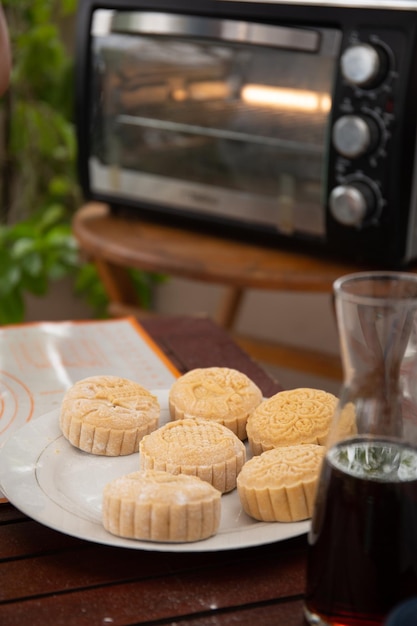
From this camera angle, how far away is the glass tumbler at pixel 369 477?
1.98 ft

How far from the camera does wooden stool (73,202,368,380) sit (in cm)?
161

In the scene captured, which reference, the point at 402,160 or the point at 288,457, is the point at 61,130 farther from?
the point at 288,457

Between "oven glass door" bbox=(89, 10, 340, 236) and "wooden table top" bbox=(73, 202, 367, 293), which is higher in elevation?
"oven glass door" bbox=(89, 10, 340, 236)

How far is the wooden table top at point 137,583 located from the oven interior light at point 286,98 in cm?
103

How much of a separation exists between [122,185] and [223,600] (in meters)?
1.34

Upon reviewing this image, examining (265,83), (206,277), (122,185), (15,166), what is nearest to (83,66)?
(122,185)

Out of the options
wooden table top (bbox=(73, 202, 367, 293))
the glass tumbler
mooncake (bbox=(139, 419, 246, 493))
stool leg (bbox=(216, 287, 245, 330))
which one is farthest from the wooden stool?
the glass tumbler

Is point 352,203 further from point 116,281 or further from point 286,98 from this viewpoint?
point 116,281

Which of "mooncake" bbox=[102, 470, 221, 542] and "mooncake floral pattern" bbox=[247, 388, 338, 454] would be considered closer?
"mooncake" bbox=[102, 470, 221, 542]

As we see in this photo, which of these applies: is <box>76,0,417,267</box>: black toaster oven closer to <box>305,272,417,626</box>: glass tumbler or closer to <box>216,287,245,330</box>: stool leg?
<box>216,287,245,330</box>: stool leg

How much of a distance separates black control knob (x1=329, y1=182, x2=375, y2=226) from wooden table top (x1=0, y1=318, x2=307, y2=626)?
896mm

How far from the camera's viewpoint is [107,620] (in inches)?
25.6

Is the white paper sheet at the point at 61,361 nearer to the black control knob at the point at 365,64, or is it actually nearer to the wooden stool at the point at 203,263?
the wooden stool at the point at 203,263

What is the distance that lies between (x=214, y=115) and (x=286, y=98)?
168 mm
